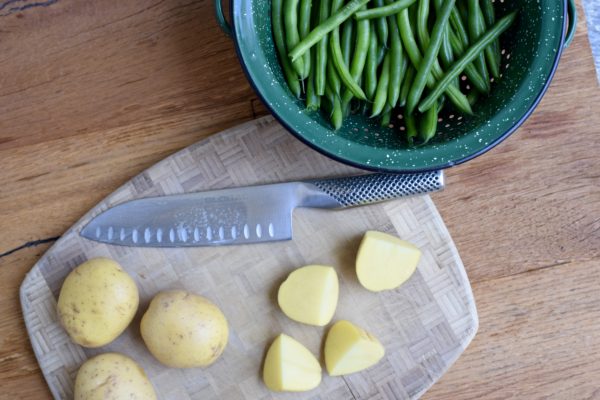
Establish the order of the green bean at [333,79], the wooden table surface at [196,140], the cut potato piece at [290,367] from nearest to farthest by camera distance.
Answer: the green bean at [333,79] < the cut potato piece at [290,367] < the wooden table surface at [196,140]

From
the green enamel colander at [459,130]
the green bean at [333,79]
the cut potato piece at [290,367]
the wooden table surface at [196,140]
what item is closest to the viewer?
the green enamel colander at [459,130]

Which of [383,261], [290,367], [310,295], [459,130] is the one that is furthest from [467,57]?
[290,367]

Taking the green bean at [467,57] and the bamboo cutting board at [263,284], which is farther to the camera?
the bamboo cutting board at [263,284]

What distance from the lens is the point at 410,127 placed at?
1304mm

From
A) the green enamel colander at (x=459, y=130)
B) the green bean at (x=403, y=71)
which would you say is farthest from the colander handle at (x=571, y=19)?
the green bean at (x=403, y=71)

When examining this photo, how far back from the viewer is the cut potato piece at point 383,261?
140cm

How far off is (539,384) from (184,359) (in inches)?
34.1

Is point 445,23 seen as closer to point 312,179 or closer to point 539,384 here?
point 312,179

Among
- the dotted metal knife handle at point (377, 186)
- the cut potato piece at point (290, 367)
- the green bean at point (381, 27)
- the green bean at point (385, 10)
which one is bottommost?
the cut potato piece at point (290, 367)

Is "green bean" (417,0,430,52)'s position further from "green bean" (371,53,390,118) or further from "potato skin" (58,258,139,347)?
"potato skin" (58,258,139,347)

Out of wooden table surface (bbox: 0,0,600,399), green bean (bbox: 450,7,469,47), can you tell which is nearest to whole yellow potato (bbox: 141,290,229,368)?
wooden table surface (bbox: 0,0,600,399)

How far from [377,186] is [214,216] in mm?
389

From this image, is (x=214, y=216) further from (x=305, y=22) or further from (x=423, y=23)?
(x=423, y=23)

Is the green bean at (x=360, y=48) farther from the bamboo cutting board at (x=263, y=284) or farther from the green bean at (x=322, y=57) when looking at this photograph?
the bamboo cutting board at (x=263, y=284)
